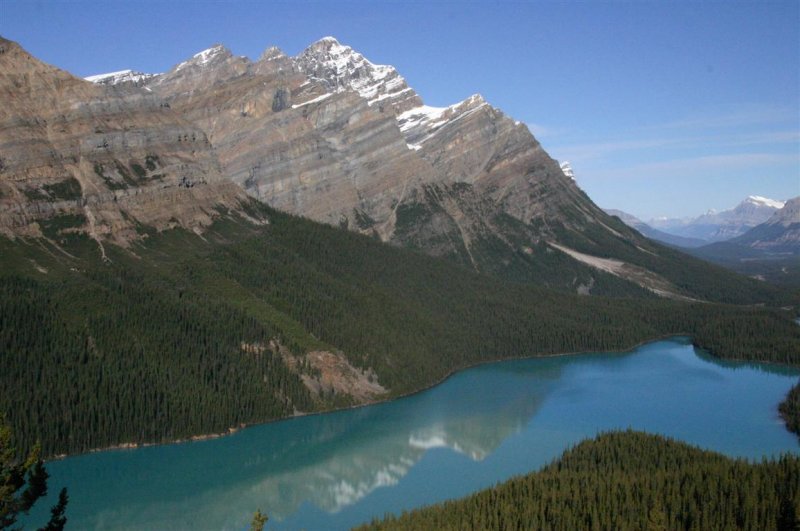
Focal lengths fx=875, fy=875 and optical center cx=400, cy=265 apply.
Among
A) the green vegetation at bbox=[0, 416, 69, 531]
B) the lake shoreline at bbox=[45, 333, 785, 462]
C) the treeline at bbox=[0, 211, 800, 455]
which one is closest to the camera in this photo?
the green vegetation at bbox=[0, 416, 69, 531]

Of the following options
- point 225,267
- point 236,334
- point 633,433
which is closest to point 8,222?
point 225,267

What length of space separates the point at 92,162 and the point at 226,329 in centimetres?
5658

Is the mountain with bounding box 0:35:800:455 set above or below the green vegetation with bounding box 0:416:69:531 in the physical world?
above

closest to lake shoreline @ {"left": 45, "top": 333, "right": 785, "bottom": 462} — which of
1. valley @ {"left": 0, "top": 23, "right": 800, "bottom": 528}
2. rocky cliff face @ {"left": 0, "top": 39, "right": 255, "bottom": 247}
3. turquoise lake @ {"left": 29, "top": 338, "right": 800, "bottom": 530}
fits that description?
valley @ {"left": 0, "top": 23, "right": 800, "bottom": 528}

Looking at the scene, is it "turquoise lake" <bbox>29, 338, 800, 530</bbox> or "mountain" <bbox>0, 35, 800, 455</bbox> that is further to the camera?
"mountain" <bbox>0, 35, 800, 455</bbox>

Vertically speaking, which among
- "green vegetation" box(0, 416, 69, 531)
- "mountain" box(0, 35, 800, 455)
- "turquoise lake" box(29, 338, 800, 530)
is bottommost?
"turquoise lake" box(29, 338, 800, 530)

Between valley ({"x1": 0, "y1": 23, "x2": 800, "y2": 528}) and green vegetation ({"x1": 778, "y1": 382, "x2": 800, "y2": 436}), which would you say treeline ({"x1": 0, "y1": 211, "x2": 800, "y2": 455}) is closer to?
valley ({"x1": 0, "y1": 23, "x2": 800, "y2": 528})

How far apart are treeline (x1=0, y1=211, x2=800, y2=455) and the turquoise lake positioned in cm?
548

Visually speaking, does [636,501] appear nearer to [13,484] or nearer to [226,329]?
[13,484]

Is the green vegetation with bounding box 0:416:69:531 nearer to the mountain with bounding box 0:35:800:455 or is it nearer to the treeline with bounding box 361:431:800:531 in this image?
the treeline with bounding box 361:431:800:531

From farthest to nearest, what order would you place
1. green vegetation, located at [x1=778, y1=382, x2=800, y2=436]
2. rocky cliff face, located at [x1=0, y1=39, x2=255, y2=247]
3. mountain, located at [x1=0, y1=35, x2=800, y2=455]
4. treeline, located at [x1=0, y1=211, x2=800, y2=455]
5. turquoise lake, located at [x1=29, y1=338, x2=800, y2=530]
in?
1. rocky cliff face, located at [x1=0, y1=39, x2=255, y2=247]
2. green vegetation, located at [x1=778, y1=382, x2=800, y2=436]
3. mountain, located at [x1=0, y1=35, x2=800, y2=455]
4. treeline, located at [x1=0, y1=211, x2=800, y2=455]
5. turquoise lake, located at [x1=29, y1=338, x2=800, y2=530]

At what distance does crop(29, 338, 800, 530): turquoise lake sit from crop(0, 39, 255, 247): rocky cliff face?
59668 mm

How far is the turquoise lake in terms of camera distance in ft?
288

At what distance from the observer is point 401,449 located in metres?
108
